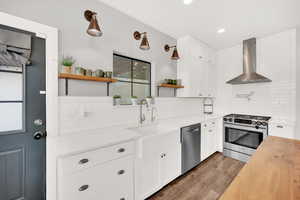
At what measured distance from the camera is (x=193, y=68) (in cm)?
288

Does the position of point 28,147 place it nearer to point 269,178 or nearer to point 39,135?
point 39,135

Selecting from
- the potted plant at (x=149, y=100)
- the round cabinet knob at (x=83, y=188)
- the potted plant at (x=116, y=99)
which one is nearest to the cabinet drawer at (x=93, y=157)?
the round cabinet knob at (x=83, y=188)

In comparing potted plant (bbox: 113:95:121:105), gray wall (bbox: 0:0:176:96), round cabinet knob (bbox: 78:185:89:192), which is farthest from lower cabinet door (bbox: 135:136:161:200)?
gray wall (bbox: 0:0:176:96)

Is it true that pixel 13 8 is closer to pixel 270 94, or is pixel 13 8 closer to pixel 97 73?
pixel 97 73

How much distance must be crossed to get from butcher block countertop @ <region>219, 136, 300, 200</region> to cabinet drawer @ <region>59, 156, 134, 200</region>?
3.54ft

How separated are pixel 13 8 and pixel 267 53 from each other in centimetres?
420

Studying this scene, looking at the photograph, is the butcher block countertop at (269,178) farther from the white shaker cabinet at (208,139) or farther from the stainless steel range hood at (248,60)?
the stainless steel range hood at (248,60)

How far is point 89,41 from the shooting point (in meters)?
1.74

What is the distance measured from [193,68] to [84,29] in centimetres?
211

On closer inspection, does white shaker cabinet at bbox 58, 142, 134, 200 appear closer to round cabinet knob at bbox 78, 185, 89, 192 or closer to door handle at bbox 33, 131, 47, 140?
round cabinet knob at bbox 78, 185, 89, 192

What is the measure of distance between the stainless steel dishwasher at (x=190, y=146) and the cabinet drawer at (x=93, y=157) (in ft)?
3.40

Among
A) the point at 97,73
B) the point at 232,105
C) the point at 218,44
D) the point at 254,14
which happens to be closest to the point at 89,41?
the point at 97,73

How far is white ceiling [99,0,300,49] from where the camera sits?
1856mm

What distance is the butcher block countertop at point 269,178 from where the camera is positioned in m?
0.55
